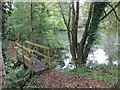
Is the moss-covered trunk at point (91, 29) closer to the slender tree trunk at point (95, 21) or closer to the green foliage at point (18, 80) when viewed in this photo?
the slender tree trunk at point (95, 21)

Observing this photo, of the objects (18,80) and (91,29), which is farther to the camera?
(91,29)

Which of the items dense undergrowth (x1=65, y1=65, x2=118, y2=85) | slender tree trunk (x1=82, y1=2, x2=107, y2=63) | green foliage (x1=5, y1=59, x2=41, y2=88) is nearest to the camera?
green foliage (x1=5, y1=59, x2=41, y2=88)

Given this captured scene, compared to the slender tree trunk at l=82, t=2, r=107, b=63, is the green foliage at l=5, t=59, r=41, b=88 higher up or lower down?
lower down

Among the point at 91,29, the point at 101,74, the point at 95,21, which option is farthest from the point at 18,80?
the point at 95,21

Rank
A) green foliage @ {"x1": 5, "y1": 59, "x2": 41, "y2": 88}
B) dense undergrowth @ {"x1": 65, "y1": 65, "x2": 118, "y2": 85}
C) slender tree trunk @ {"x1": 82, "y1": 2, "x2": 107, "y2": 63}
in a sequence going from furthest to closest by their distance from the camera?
slender tree trunk @ {"x1": 82, "y1": 2, "x2": 107, "y2": 63}
dense undergrowth @ {"x1": 65, "y1": 65, "x2": 118, "y2": 85}
green foliage @ {"x1": 5, "y1": 59, "x2": 41, "y2": 88}

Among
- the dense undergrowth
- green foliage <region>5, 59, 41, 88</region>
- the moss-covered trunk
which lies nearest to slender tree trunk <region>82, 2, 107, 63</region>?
the moss-covered trunk

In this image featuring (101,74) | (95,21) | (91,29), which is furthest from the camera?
(91,29)

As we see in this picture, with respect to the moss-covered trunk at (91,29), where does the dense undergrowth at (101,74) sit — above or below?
below

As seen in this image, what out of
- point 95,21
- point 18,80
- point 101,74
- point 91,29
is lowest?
point 101,74

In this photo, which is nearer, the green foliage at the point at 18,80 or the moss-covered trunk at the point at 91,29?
the green foliage at the point at 18,80

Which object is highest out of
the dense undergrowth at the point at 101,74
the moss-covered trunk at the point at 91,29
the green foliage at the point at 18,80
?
the moss-covered trunk at the point at 91,29

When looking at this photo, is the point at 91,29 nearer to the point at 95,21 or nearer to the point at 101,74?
the point at 95,21

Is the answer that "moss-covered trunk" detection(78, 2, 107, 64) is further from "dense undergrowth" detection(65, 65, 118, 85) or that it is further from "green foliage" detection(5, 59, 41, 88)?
"green foliage" detection(5, 59, 41, 88)

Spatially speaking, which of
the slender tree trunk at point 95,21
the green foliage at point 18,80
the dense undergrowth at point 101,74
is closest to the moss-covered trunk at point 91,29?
the slender tree trunk at point 95,21
